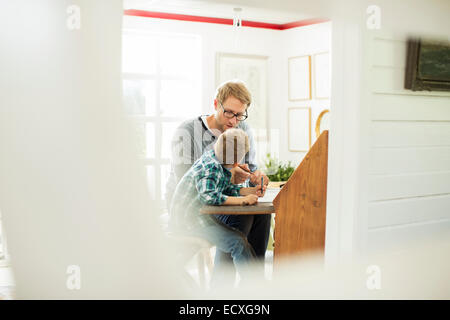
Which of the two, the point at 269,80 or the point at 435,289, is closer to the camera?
the point at 435,289

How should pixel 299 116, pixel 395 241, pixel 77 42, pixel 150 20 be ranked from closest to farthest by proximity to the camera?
pixel 77 42 → pixel 395 241 → pixel 150 20 → pixel 299 116

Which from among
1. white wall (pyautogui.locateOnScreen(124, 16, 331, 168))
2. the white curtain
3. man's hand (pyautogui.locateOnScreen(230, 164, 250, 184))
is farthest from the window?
the white curtain

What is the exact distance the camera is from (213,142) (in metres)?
2.46

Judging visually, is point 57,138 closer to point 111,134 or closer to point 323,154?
point 111,134

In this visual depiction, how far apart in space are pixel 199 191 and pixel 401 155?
100 cm

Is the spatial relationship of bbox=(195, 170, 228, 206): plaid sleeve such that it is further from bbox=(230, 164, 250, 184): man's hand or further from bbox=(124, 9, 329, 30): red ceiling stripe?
bbox=(124, 9, 329, 30): red ceiling stripe

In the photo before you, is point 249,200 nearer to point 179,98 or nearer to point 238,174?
point 238,174

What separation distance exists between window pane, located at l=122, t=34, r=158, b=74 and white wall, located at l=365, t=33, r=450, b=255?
12.0ft

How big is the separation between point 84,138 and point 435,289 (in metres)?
1.86

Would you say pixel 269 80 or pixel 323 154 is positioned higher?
pixel 269 80

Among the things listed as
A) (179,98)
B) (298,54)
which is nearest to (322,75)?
(298,54)

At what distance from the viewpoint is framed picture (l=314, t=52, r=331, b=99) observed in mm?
5281

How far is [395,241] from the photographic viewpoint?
2156 mm
